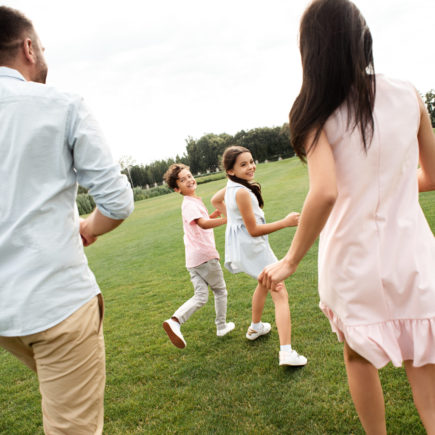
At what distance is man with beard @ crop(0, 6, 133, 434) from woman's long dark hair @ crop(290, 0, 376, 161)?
3.04 ft

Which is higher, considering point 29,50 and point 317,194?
point 29,50

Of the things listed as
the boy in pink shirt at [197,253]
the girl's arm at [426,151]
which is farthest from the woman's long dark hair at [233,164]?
the girl's arm at [426,151]

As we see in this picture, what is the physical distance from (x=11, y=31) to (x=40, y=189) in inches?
29.2

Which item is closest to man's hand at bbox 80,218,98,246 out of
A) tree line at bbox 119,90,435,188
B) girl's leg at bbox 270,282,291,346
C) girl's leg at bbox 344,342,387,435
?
girl's leg at bbox 344,342,387,435

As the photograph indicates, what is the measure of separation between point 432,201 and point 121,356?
8431 mm

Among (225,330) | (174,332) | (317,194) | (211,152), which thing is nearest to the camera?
(317,194)

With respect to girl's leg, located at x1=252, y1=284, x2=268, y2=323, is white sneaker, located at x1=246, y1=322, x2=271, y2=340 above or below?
below

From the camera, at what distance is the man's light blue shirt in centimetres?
167

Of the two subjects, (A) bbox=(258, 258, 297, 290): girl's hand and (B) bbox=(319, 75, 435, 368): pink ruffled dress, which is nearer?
(B) bbox=(319, 75, 435, 368): pink ruffled dress

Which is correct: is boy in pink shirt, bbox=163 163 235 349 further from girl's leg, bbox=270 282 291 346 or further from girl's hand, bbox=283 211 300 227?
girl's hand, bbox=283 211 300 227

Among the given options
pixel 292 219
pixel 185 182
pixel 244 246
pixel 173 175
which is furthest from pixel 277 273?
pixel 173 175

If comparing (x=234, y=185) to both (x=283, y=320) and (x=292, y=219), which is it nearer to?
(x=292, y=219)

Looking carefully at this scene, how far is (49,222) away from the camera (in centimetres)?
173

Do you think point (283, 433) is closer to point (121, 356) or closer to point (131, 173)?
point (121, 356)
